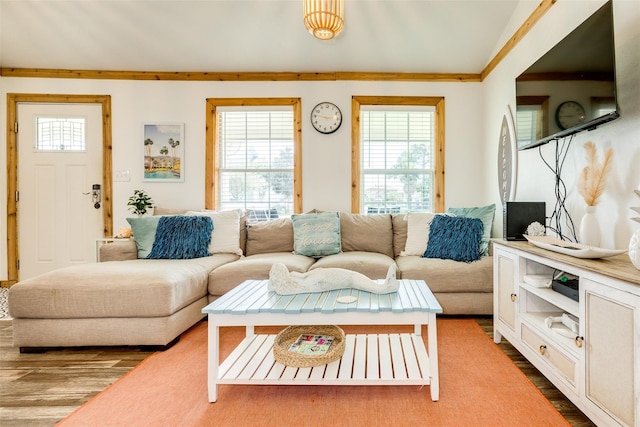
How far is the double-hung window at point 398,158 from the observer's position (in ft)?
12.5

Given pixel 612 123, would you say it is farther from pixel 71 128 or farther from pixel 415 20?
pixel 71 128

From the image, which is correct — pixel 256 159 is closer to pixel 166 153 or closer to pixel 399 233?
pixel 166 153

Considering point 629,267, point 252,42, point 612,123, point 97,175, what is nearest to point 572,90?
point 612,123

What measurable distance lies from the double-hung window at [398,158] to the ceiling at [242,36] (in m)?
0.46

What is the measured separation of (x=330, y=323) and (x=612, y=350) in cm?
104

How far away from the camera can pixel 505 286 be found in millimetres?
2061

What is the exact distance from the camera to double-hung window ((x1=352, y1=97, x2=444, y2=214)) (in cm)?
382

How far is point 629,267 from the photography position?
1239 millimetres

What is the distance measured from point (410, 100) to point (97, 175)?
3772 mm

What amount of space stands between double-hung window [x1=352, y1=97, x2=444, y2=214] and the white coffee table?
2.28 meters

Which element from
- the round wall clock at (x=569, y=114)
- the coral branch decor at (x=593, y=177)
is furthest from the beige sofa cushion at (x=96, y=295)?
the round wall clock at (x=569, y=114)

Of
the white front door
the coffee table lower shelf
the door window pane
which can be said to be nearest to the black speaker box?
the coffee table lower shelf

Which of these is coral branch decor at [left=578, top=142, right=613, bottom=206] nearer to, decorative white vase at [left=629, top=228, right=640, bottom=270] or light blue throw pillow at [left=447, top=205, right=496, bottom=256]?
decorative white vase at [left=629, top=228, right=640, bottom=270]

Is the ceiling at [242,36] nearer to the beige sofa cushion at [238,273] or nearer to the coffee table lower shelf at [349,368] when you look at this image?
the beige sofa cushion at [238,273]
